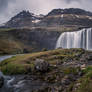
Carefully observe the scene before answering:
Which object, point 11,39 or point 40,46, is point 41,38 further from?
point 11,39

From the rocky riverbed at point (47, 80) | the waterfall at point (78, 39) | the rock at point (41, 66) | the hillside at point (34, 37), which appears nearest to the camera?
the rocky riverbed at point (47, 80)

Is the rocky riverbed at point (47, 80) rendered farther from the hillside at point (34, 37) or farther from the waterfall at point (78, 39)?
the hillside at point (34, 37)

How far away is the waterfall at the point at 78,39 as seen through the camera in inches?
3891

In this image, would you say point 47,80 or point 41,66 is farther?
point 41,66

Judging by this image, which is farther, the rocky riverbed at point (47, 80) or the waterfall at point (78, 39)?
the waterfall at point (78, 39)

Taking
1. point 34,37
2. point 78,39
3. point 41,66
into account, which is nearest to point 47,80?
point 41,66

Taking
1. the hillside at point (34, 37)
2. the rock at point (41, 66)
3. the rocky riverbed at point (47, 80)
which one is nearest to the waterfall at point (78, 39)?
the hillside at point (34, 37)

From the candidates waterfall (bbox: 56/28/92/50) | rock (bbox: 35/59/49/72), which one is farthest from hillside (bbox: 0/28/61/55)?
rock (bbox: 35/59/49/72)

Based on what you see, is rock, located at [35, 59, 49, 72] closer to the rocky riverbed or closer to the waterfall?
the rocky riverbed

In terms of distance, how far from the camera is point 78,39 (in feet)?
351

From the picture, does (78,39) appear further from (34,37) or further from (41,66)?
(41,66)

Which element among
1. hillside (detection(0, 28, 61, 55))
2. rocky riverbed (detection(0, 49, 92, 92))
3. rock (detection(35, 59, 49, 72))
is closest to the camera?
rocky riverbed (detection(0, 49, 92, 92))

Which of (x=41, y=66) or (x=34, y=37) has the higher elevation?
(x=34, y=37)

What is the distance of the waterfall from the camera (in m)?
98.8
